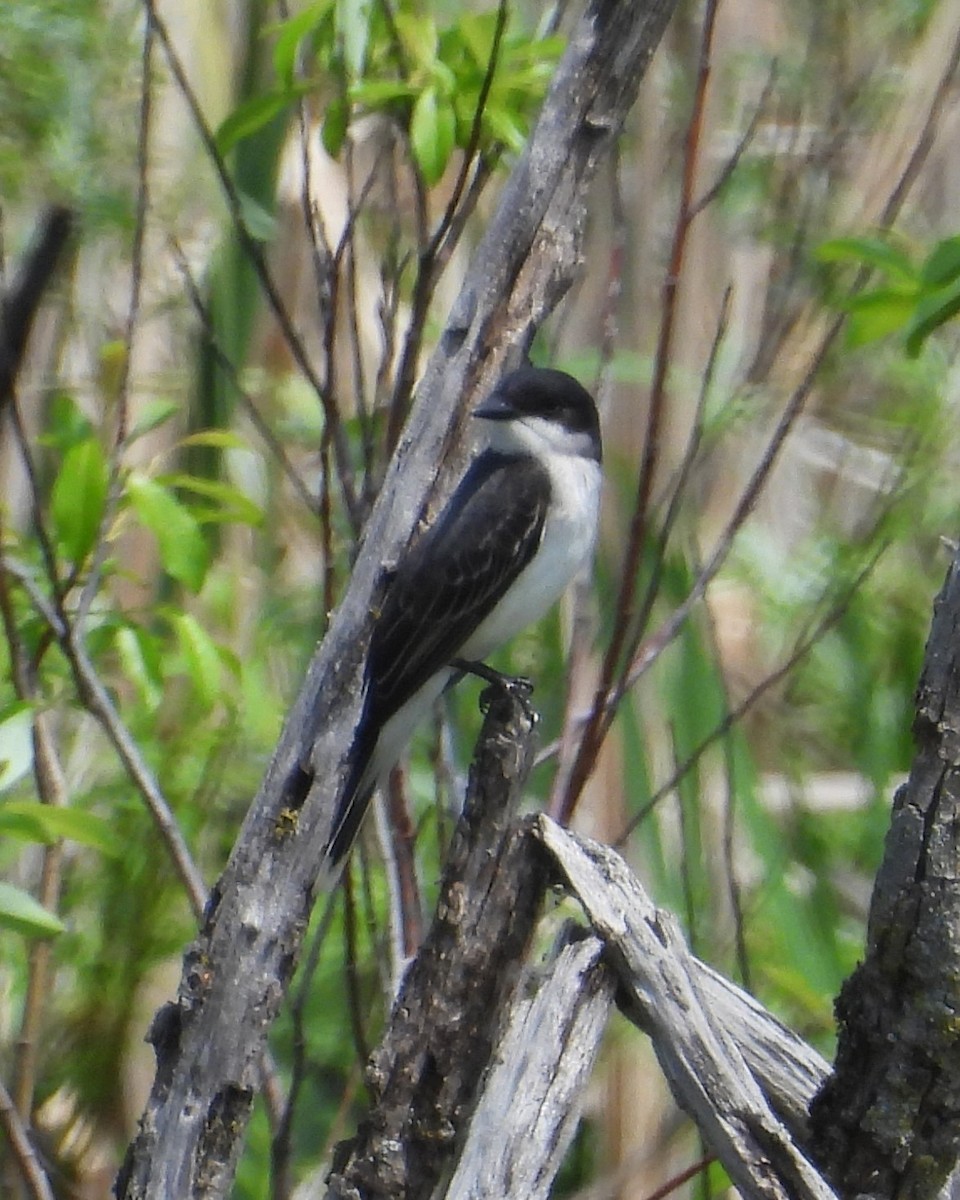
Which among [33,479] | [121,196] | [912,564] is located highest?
[121,196]

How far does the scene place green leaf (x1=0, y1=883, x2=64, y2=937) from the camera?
1817 millimetres

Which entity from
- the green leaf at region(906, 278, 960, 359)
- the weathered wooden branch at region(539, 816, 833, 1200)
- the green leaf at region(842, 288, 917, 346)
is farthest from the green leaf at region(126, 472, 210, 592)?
the green leaf at region(906, 278, 960, 359)

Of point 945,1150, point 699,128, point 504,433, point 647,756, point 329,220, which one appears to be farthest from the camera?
point 329,220

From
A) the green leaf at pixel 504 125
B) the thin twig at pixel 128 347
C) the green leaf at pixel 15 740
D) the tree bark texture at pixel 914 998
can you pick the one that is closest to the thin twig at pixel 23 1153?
the green leaf at pixel 15 740

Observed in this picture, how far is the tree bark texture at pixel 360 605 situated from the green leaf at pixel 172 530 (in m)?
0.29

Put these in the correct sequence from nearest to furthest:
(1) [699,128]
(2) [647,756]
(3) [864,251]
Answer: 1. (3) [864,251]
2. (1) [699,128]
3. (2) [647,756]

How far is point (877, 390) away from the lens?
538 centimetres

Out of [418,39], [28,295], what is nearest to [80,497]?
[418,39]

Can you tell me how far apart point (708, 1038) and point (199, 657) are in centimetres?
115

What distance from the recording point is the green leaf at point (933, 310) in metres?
1.65

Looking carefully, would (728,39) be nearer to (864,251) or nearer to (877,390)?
(877,390)

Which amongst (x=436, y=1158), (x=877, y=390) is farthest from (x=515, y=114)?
(x=877, y=390)

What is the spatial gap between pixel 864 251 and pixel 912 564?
2555 mm

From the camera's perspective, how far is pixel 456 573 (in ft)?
8.55
